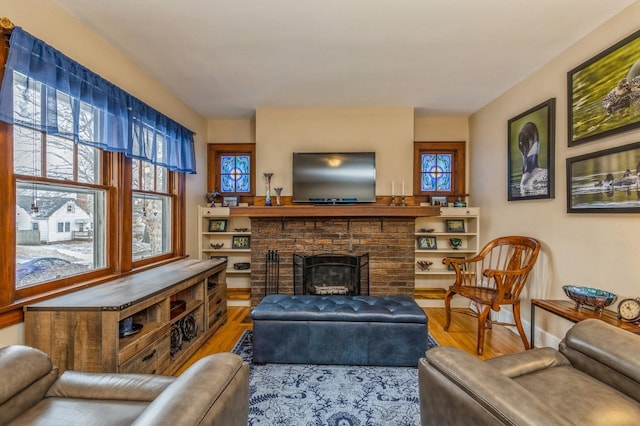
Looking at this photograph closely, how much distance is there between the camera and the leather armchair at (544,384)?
0.84m

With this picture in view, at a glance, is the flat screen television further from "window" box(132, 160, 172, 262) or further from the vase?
"window" box(132, 160, 172, 262)

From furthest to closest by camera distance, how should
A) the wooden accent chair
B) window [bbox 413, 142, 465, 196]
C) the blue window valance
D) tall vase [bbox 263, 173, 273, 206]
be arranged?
window [bbox 413, 142, 465, 196], tall vase [bbox 263, 173, 273, 206], the wooden accent chair, the blue window valance

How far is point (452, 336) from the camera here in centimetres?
297

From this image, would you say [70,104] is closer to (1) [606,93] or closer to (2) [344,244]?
(2) [344,244]

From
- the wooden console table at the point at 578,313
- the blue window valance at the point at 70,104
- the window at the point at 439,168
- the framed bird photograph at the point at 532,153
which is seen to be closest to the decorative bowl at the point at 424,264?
the window at the point at 439,168

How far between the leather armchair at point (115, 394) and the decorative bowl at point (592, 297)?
234 cm

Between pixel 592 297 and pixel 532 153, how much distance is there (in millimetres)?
1462

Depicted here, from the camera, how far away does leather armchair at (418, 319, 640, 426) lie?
2.77 ft

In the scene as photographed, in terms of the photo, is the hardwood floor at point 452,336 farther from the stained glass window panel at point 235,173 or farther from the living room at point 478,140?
the stained glass window panel at point 235,173

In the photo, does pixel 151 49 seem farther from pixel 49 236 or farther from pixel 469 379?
pixel 469 379

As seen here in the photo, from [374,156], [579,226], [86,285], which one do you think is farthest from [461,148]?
[86,285]

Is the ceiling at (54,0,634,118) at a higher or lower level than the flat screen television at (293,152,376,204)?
higher

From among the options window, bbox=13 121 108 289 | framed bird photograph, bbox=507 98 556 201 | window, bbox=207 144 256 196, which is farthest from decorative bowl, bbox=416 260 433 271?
window, bbox=13 121 108 289

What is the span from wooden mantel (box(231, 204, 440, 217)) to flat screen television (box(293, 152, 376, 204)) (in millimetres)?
272
